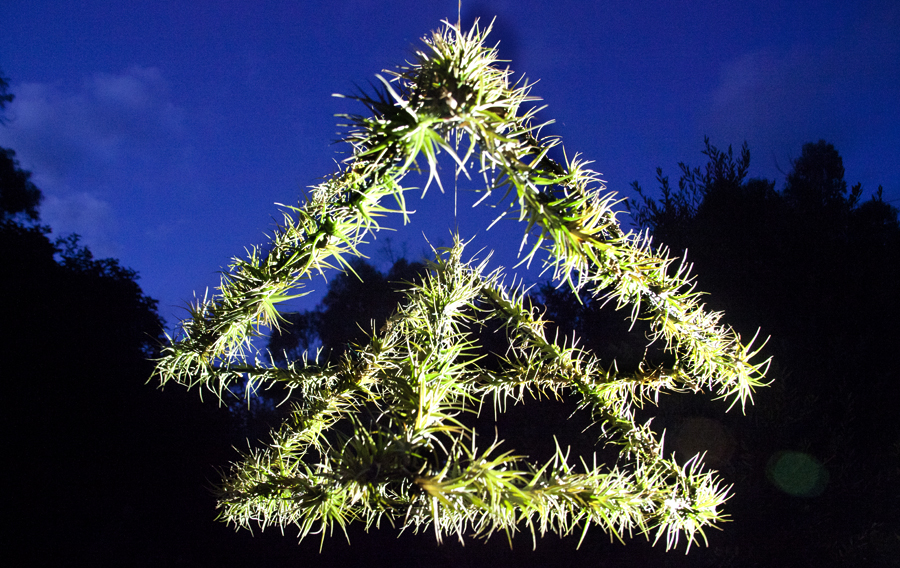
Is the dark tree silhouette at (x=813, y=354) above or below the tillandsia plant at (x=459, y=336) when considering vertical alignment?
above

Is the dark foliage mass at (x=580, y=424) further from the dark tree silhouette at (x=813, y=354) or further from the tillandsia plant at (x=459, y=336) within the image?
the tillandsia plant at (x=459, y=336)

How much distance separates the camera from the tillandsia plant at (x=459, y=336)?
11.2 inches

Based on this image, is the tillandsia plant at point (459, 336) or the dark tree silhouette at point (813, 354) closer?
the tillandsia plant at point (459, 336)

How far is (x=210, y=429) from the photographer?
3129 millimetres

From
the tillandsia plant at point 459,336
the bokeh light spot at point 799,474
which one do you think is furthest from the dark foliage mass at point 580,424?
the tillandsia plant at point 459,336

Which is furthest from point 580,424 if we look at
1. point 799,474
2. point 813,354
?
point 813,354

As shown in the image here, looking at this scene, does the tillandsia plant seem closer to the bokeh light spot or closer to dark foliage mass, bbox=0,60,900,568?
dark foliage mass, bbox=0,60,900,568

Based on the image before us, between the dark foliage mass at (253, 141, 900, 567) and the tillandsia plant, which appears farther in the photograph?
the dark foliage mass at (253, 141, 900, 567)

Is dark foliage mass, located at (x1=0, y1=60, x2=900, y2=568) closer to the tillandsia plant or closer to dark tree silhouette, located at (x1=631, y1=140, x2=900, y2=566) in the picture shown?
dark tree silhouette, located at (x1=631, y1=140, x2=900, y2=566)

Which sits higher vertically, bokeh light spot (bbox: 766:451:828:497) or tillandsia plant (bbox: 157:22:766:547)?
bokeh light spot (bbox: 766:451:828:497)

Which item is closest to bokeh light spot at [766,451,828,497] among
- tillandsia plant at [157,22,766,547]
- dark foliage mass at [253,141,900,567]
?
dark foliage mass at [253,141,900,567]

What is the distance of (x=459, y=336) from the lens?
0.55m

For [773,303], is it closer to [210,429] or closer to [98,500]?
[210,429]

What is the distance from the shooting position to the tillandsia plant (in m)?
0.28
